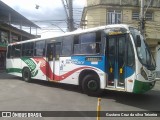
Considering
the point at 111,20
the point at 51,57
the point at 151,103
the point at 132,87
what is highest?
the point at 111,20

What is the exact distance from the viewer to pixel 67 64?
1324 cm

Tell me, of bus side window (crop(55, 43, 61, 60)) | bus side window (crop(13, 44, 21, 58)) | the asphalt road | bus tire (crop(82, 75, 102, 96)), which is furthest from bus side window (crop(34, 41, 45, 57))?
bus tire (crop(82, 75, 102, 96))

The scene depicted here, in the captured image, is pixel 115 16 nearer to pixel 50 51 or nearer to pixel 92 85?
pixel 50 51

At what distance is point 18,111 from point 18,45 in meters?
10.5

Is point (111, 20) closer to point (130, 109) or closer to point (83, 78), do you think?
point (83, 78)

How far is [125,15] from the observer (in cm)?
2677

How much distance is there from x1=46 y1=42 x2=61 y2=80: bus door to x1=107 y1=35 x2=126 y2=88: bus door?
148 inches

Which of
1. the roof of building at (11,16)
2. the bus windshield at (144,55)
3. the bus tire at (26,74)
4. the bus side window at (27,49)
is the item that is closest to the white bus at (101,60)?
the bus windshield at (144,55)

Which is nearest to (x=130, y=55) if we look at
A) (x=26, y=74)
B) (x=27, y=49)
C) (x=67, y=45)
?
(x=67, y=45)

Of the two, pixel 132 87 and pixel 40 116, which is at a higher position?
pixel 132 87

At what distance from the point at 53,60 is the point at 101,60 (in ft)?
12.9

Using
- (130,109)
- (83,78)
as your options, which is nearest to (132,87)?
(130,109)

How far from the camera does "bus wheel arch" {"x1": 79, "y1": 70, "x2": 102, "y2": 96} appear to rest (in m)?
11.5

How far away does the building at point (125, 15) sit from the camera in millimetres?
26469
